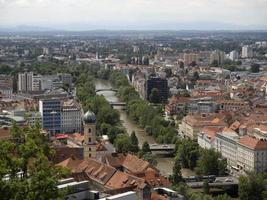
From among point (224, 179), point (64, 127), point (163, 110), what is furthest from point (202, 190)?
point (163, 110)

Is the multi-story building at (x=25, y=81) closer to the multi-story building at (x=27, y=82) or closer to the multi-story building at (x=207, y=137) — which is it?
the multi-story building at (x=27, y=82)

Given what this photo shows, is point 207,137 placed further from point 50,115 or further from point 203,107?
point 203,107

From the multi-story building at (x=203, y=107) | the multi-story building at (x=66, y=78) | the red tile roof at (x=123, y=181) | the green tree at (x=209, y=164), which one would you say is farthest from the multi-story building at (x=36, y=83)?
the red tile roof at (x=123, y=181)

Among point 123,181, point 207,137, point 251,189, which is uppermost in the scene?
point 123,181

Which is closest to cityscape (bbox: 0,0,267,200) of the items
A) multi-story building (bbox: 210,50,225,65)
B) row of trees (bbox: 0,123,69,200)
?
row of trees (bbox: 0,123,69,200)

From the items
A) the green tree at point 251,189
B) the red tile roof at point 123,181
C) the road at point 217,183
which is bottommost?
the road at point 217,183

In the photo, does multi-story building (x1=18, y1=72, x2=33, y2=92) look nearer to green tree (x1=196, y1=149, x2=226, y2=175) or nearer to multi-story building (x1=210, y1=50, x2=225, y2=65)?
green tree (x1=196, y1=149, x2=226, y2=175)

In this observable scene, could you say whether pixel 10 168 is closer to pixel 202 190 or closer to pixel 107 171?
pixel 107 171

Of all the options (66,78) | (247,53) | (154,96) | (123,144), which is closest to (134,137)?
(123,144)
